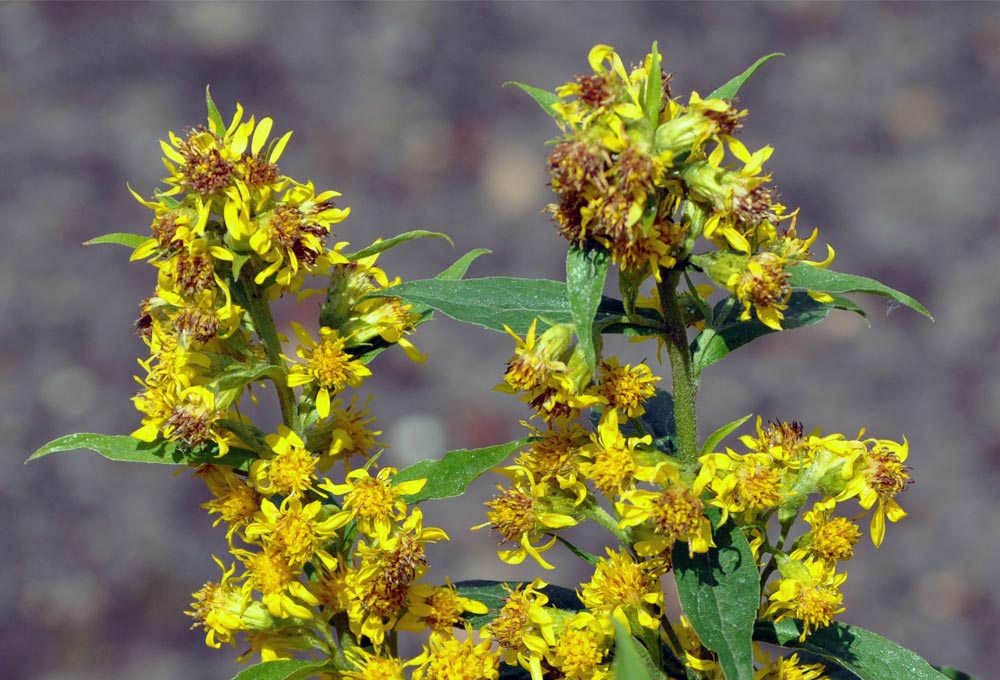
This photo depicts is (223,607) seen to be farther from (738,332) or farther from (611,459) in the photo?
(738,332)

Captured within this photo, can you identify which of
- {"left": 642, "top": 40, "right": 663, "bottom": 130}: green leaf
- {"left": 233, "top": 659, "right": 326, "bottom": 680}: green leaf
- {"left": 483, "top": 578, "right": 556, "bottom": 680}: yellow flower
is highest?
{"left": 642, "top": 40, "right": 663, "bottom": 130}: green leaf

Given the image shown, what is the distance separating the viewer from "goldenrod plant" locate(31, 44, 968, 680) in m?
1.95

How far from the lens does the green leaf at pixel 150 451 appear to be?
218cm

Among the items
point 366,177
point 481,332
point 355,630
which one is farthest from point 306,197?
point 366,177

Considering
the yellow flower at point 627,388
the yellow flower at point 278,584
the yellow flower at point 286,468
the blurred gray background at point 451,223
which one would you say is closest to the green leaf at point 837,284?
the yellow flower at point 627,388

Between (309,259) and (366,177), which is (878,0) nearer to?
(366,177)

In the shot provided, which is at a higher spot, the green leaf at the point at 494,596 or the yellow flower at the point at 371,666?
the green leaf at the point at 494,596

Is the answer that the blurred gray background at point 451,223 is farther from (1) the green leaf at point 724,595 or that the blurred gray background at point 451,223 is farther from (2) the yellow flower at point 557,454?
(1) the green leaf at point 724,595

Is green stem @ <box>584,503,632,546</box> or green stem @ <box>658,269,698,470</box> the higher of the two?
green stem @ <box>658,269,698,470</box>

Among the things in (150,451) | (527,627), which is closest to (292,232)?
(150,451)

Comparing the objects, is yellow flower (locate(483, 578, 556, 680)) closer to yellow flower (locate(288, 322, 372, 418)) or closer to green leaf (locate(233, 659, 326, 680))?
green leaf (locate(233, 659, 326, 680))

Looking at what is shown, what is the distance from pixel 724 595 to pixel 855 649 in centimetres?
38

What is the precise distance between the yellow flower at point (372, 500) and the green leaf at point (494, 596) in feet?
0.87

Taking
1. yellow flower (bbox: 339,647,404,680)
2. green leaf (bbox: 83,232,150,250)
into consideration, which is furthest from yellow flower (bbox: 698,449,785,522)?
green leaf (bbox: 83,232,150,250)
